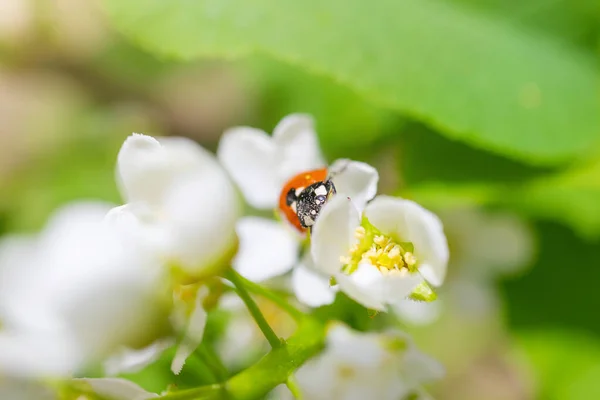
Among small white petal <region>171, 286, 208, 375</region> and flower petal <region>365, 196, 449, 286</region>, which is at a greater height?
flower petal <region>365, 196, 449, 286</region>

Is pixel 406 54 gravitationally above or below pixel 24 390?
above

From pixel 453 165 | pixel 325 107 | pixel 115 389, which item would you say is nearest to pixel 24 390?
pixel 115 389

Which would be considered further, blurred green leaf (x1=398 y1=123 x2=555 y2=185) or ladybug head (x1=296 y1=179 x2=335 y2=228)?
blurred green leaf (x1=398 y1=123 x2=555 y2=185)

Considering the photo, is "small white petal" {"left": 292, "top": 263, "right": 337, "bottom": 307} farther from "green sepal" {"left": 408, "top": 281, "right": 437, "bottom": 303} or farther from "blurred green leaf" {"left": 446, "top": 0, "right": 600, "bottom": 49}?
"blurred green leaf" {"left": 446, "top": 0, "right": 600, "bottom": 49}

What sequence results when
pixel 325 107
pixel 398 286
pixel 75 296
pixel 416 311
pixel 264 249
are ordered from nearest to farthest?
pixel 75 296 → pixel 398 286 → pixel 264 249 → pixel 416 311 → pixel 325 107

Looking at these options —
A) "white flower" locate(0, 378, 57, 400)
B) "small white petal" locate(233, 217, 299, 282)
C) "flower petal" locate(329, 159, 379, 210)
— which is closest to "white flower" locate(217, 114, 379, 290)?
"small white petal" locate(233, 217, 299, 282)

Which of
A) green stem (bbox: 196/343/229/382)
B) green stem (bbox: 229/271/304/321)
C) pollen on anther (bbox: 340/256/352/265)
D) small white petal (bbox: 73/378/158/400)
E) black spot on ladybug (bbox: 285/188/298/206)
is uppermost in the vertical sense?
pollen on anther (bbox: 340/256/352/265)

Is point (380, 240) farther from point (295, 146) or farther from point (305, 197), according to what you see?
point (295, 146)
